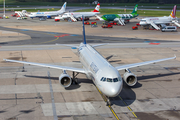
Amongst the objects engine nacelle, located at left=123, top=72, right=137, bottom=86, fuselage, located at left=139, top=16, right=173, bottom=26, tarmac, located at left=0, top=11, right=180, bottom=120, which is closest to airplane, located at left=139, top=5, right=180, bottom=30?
fuselage, located at left=139, top=16, right=173, bottom=26

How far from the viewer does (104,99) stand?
2514cm

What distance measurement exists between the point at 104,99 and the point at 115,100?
1.19 metres

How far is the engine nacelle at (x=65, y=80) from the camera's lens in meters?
26.9

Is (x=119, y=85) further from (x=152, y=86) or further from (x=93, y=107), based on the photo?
(x=152, y=86)

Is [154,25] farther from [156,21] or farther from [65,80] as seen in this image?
[65,80]

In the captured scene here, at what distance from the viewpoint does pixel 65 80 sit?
27266 millimetres

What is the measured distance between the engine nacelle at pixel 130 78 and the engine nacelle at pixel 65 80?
6620mm

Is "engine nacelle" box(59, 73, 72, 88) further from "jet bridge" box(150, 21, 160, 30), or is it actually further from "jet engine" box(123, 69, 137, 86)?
"jet bridge" box(150, 21, 160, 30)

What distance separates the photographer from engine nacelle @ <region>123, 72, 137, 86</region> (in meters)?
27.6

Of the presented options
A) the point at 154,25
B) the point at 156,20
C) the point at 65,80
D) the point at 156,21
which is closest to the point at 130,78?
the point at 65,80

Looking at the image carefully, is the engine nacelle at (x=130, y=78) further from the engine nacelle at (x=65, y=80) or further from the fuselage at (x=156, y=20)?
the fuselage at (x=156, y=20)

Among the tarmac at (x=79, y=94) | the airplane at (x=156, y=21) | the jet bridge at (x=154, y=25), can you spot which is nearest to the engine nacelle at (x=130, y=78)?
the tarmac at (x=79, y=94)

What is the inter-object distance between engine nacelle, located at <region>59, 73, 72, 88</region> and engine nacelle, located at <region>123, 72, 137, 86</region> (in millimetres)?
6620

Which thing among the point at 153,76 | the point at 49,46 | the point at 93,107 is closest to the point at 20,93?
the point at 93,107
